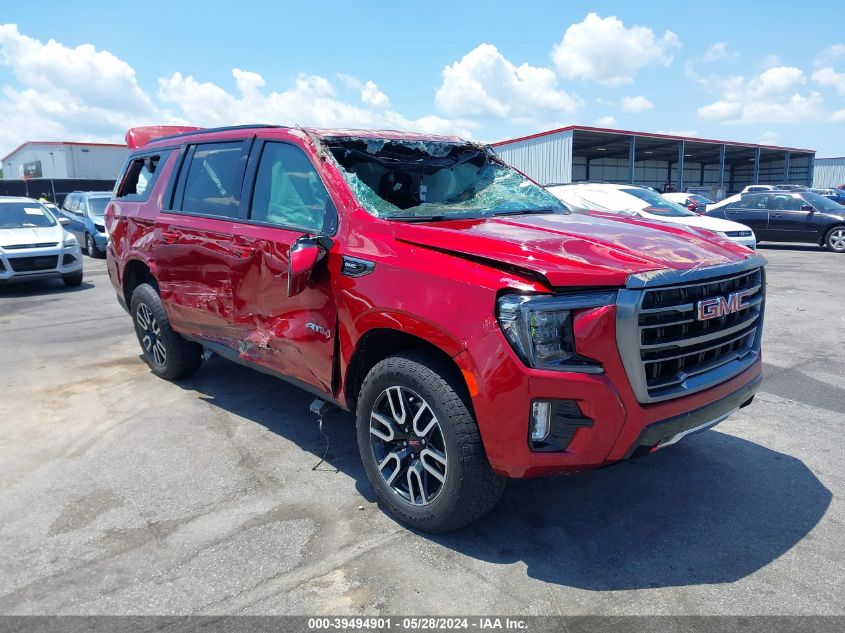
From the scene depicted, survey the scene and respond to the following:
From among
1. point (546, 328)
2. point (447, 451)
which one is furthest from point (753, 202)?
point (447, 451)

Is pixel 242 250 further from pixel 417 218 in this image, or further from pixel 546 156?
pixel 546 156

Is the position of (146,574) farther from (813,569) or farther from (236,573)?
(813,569)

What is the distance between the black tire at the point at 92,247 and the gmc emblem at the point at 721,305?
16.7m

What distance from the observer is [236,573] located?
9.11 feet

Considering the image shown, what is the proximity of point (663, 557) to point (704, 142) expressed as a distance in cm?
4294

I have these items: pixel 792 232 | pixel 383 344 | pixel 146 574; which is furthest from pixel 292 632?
pixel 792 232

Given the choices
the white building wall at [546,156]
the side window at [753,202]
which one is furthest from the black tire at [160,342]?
the white building wall at [546,156]

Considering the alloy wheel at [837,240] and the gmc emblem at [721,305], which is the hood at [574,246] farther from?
the alloy wheel at [837,240]

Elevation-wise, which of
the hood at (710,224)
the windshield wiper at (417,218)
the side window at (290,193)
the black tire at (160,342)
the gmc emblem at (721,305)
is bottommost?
the black tire at (160,342)

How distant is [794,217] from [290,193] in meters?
16.3

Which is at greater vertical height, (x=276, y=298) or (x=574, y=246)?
(x=574, y=246)

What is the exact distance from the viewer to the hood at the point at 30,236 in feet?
35.0

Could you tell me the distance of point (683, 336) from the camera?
2.74m

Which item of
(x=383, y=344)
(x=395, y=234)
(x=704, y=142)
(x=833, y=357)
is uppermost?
(x=704, y=142)
